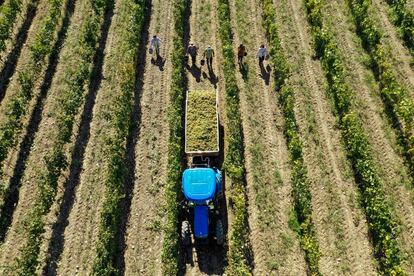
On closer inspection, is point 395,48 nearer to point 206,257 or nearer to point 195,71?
point 195,71

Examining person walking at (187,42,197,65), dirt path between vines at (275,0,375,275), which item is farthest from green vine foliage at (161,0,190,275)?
dirt path between vines at (275,0,375,275)

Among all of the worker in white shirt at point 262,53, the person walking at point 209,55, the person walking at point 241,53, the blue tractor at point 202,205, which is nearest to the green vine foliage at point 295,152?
the worker in white shirt at point 262,53

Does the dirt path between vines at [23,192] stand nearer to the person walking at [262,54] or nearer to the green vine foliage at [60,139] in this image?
the green vine foliage at [60,139]

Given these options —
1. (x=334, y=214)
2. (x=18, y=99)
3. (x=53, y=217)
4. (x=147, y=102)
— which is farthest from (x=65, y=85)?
(x=334, y=214)

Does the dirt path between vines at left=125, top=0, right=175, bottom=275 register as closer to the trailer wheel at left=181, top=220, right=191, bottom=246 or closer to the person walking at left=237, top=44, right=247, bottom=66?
the trailer wheel at left=181, top=220, right=191, bottom=246

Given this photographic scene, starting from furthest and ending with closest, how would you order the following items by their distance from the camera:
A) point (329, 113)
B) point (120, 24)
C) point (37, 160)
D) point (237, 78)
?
1. point (120, 24)
2. point (237, 78)
3. point (329, 113)
4. point (37, 160)

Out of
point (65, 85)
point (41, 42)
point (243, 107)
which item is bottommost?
point (243, 107)

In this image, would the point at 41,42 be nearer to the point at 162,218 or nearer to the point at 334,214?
the point at 162,218
